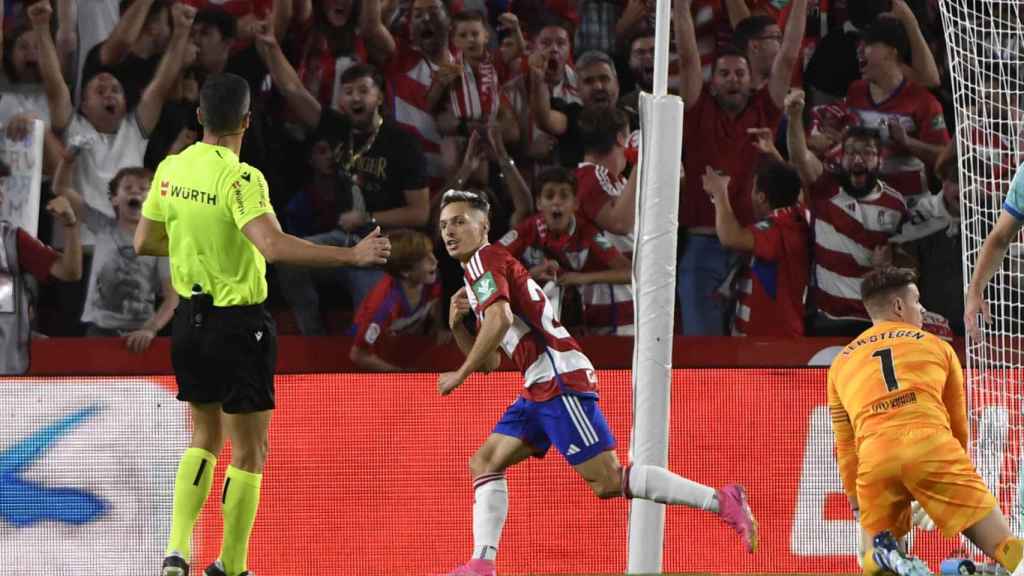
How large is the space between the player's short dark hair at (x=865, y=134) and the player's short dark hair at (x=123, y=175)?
428cm

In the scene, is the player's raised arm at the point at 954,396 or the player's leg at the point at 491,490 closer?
the player's raised arm at the point at 954,396

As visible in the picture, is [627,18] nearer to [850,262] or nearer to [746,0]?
[746,0]

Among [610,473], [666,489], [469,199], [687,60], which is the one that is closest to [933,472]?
[666,489]

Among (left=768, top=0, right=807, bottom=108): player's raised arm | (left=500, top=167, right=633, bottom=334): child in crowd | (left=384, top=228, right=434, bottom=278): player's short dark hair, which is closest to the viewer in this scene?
Result: (left=384, top=228, right=434, bottom=278): player's short dark hair

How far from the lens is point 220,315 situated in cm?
567

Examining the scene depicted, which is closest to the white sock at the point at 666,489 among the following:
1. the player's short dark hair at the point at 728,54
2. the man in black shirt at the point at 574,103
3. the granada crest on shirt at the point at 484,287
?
the granada crest on shirt at the point at 484,287

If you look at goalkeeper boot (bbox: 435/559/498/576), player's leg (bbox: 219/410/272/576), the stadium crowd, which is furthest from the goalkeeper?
the stadium crowd

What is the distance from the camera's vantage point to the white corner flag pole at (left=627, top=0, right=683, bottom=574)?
20.7 feet

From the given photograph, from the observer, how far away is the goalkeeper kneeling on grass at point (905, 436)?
18.6 ft

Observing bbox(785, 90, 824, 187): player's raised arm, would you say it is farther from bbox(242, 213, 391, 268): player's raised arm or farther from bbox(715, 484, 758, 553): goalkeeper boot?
bbox(242, 213, 391, 268): player's raised arm

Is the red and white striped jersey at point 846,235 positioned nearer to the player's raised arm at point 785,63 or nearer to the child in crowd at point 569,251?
the player's raised arm at point 785,63

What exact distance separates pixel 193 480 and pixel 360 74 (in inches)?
152

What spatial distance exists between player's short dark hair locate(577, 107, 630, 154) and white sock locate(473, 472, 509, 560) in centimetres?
321

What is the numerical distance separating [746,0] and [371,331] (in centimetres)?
348
